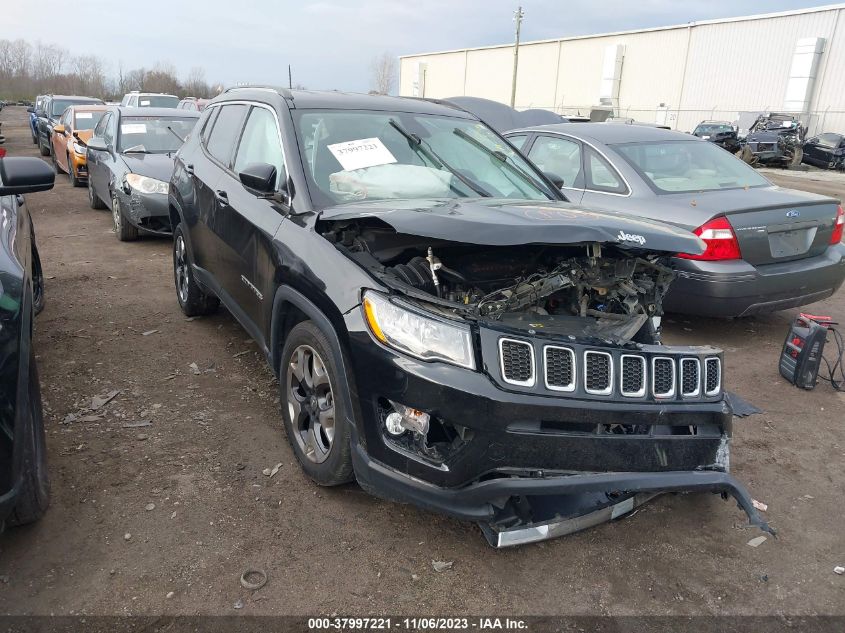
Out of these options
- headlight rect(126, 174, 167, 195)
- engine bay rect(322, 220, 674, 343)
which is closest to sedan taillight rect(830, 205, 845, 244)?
engine bay rect(322, 220, 674, 343)

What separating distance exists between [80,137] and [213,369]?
8696 millimetres

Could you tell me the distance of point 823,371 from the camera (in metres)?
4.95

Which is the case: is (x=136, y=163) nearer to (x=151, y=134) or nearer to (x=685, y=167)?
(x=151, y=134)

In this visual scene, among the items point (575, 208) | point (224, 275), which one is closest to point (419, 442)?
point (575, 208)

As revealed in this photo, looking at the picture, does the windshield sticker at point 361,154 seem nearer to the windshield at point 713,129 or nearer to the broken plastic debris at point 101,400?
the broken plastic debris at point 101,400

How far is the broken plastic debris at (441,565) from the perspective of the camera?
8.72 feet

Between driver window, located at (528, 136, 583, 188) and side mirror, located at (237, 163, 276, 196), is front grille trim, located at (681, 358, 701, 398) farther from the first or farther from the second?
driver window, located at (528, 136, 583, 188)

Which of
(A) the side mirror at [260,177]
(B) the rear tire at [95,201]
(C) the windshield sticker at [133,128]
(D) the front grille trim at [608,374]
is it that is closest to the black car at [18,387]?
(A) the side mirror at [260,177]

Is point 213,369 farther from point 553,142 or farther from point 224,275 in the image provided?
point 553,142

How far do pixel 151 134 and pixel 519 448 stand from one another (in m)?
8.45

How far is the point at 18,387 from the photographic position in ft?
7.64

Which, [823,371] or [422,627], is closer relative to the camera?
[422,627]

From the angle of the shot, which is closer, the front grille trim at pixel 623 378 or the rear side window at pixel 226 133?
the front grille trim at pixel 623 378

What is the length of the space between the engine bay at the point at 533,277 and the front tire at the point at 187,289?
267cm
